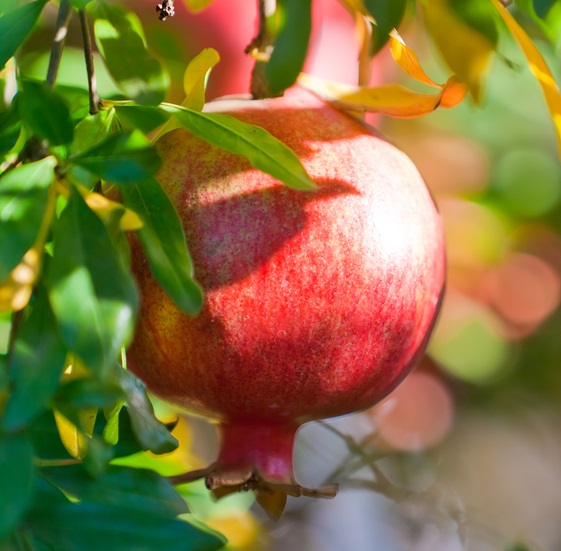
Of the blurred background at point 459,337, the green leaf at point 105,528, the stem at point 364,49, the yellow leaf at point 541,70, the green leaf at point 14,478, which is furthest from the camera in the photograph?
the blurred background at point 459,337

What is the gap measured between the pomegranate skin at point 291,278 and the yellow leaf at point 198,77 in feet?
0.10

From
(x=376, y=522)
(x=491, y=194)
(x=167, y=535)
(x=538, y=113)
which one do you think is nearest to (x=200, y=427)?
(x=376, y=522)

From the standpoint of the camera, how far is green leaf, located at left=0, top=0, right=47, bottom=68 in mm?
620

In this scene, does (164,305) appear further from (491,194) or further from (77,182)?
(491,194)

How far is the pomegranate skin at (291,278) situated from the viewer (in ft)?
2.18

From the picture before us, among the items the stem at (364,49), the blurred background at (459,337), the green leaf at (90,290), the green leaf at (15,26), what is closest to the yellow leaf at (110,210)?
the green leaf at (90,290)

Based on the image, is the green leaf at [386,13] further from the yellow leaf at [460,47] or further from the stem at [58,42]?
the stem at [58,42]

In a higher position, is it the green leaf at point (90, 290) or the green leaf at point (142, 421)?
the green leaf at point (90, 290)

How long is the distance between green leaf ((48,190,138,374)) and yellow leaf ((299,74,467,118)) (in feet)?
1.00

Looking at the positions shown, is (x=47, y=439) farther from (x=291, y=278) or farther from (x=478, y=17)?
(x=478, y=17)

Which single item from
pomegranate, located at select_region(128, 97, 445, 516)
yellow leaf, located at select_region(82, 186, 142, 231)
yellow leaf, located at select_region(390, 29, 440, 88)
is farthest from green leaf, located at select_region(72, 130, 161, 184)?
yellow leaf, located at select_region(390, 29, 440, 88)

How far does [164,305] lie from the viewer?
2.26 ft

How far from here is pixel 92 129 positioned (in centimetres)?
63

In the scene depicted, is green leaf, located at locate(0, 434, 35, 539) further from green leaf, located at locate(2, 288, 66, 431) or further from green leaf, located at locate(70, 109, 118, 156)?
green leaf, located at locate(70, 109, 118, 156)
